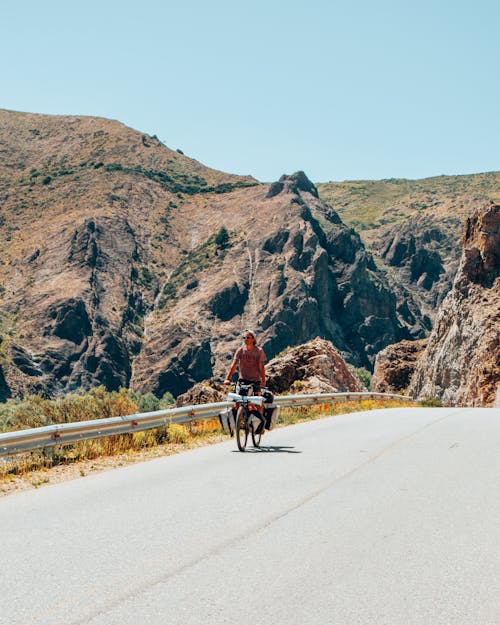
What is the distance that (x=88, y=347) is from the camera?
12200 cm

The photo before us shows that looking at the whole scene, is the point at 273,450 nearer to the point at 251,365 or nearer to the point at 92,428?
the point at 251,365

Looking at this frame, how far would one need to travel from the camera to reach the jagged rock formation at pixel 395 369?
2066 inches

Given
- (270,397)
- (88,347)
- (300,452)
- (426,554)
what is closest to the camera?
(426,554)

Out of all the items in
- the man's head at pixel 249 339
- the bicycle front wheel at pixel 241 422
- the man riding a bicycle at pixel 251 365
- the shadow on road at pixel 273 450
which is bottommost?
A: the shadow on road at pixel 273 450

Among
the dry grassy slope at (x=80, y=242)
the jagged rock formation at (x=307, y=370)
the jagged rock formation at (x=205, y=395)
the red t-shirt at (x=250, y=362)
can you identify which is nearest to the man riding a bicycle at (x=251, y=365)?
the red t-shirt at (x=250, y=362)

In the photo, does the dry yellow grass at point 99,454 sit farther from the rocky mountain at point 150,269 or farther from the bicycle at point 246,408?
the rocky mountain at point 150,269

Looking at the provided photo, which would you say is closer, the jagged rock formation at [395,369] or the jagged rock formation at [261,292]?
the jagged rock formation at [395,369]

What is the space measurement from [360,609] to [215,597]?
862 millimetres

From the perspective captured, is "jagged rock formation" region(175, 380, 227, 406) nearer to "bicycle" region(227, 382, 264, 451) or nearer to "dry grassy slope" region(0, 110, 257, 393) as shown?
"bicycle" region(227, 382, 264, 451)

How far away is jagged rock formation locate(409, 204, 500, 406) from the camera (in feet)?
124

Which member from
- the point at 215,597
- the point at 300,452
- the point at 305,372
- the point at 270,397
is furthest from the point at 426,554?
the point at 305,372

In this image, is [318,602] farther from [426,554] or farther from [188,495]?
[188,495]

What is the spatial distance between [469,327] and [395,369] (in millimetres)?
12216

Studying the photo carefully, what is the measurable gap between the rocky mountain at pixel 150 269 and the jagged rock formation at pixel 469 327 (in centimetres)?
6916
